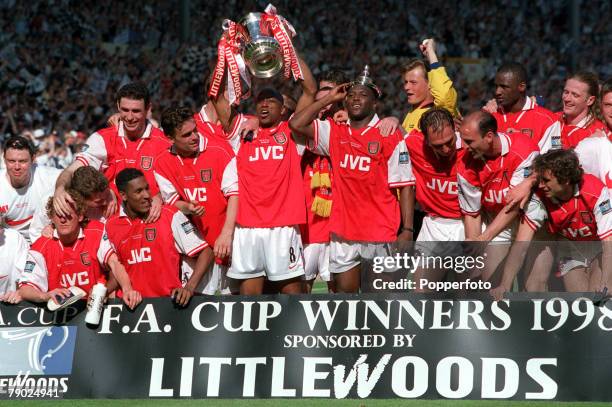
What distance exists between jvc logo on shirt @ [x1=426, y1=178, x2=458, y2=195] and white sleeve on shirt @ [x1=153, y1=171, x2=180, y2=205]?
1.83 metres

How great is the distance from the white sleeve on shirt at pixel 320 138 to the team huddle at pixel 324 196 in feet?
0.05

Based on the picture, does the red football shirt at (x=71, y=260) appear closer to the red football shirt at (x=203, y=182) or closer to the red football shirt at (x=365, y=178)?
the red football shirt at (x=203, y=182)

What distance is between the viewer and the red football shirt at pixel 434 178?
7270 millimetres

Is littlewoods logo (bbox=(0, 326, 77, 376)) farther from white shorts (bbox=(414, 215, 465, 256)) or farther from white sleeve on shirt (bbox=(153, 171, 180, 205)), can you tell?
white shorts (bbox=(414, 215, 465, 256))

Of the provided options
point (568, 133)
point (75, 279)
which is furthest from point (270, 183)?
point (568, 133)

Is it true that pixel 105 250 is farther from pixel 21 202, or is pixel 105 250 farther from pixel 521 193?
pixel 521 193

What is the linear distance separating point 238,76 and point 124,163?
107 cm

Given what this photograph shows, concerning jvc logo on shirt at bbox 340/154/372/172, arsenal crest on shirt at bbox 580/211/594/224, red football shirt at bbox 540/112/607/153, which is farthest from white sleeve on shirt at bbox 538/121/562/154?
jvc logo on shirt at bbox 340/154/372/172

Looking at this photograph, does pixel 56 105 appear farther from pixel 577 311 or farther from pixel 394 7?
pixel 577 311

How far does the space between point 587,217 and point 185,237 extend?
104 inches

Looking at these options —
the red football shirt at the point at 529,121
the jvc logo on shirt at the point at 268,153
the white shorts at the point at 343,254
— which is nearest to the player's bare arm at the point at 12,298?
the jvc logo on shirt at the point at 268,153

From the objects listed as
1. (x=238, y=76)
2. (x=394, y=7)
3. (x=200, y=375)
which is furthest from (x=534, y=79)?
(x=200, y=375)

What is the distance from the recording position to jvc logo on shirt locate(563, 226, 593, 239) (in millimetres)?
6555

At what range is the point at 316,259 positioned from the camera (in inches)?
302
